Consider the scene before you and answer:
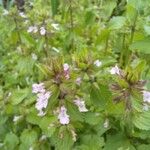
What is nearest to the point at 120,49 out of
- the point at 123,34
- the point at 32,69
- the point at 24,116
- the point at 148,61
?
the point at 123,34

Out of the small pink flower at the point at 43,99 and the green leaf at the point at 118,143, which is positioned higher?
the small pink flower at the point at 43,99

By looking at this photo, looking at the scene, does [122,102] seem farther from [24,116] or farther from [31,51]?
[31,51]

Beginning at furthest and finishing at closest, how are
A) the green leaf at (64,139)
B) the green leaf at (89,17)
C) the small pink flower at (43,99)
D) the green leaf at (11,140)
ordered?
the green leaf at (89,17), the green leaf at (11,140), the green leaf at (64,139), the small pink flower at (43,99)

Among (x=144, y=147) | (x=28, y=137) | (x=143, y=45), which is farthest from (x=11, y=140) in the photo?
(x=143, y=45)

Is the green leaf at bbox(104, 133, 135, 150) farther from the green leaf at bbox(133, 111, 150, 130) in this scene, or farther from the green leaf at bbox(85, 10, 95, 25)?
the green leaf at bbox(85, 10, 95, 25)

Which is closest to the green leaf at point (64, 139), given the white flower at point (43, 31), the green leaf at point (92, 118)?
the green leaf at point (92, 118)

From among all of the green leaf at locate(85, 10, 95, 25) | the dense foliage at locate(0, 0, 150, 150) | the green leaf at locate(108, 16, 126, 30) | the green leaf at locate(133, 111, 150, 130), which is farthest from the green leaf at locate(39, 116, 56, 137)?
the green leaf at locate(85, 10, 95, 25)

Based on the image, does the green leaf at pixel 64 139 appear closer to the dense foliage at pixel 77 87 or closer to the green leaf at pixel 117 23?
the dense foliage at pixel 77 87

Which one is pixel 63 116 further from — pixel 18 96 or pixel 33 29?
pixel 33 29
